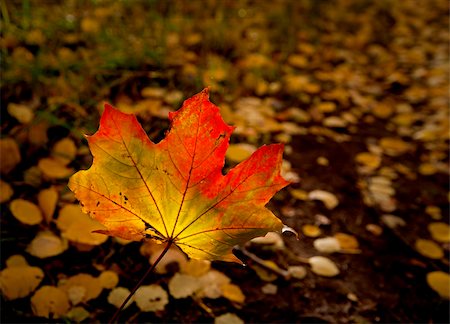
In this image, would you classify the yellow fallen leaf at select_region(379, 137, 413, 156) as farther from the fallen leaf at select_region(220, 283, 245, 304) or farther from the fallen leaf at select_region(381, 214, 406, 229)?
the fallen leaf at select_region(220, 283, 245, 304)

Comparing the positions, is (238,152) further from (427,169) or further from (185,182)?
(427,169)

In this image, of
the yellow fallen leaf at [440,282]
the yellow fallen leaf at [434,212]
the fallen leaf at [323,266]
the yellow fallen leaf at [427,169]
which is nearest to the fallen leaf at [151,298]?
the fallen leaf at [323,266]

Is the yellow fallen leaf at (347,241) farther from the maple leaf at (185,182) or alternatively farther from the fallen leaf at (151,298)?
the maple leaf at (185,182)

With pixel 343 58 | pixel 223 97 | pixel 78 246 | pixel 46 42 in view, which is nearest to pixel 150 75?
pixel 223 97

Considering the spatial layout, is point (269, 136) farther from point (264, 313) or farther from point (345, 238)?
point (264, 313)

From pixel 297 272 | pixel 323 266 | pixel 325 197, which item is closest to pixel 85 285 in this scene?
pixel 297 272

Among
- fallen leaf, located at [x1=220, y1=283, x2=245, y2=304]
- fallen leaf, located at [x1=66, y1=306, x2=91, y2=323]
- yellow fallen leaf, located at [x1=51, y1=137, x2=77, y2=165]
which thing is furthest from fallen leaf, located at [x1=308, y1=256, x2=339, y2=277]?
yellow fallen leaf, located at [x1=51, y1=137, x2=77, y2=165]

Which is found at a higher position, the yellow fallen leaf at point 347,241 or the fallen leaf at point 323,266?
the yellow fallen leaf at point 347,241
